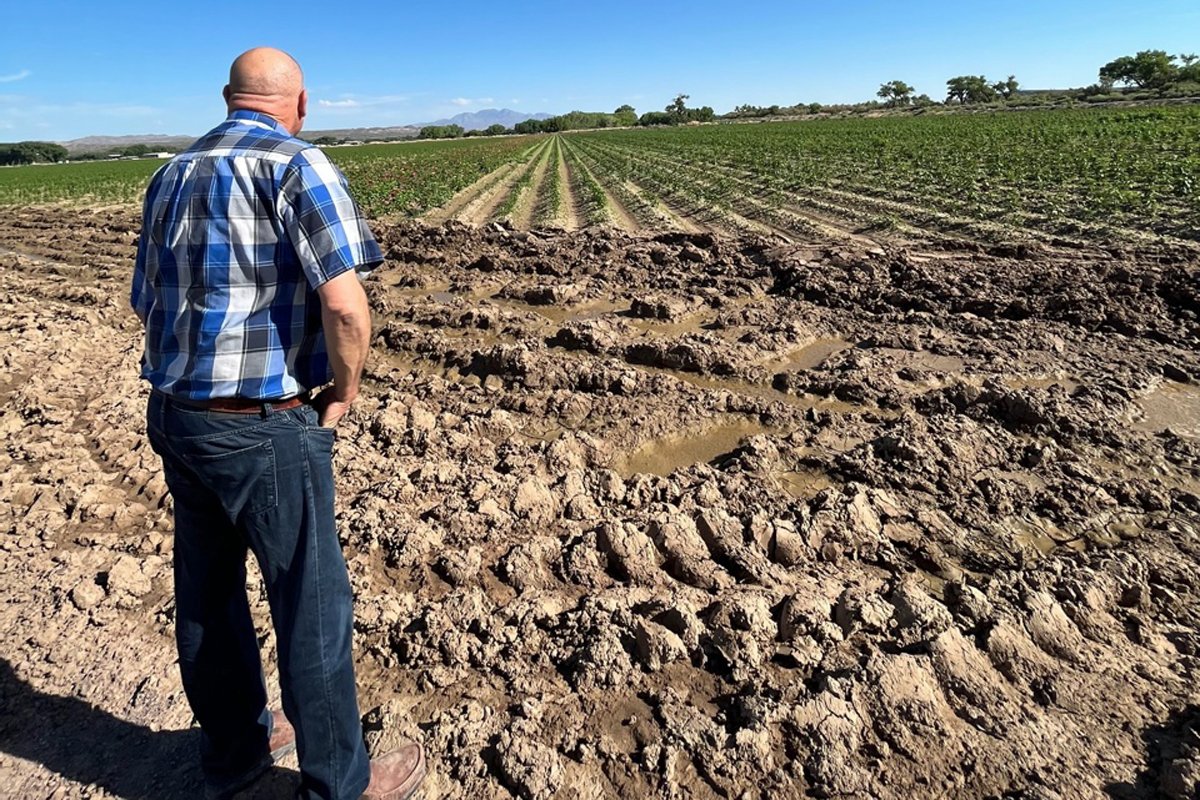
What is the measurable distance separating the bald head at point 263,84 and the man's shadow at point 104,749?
2.29 m

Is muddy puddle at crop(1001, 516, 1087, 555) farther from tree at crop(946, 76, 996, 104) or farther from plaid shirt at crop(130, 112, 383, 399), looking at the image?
tree at crop(946, 76, 996, 104)

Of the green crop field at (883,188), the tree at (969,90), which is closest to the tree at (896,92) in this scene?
the tree at (969,90)

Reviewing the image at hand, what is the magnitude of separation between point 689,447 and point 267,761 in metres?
3.18

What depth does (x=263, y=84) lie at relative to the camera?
1.78 m

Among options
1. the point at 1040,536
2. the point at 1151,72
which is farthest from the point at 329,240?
the point at 1151,72

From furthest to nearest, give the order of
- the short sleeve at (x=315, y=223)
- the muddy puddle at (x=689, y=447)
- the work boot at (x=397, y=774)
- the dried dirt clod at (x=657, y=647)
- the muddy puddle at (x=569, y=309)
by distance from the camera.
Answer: the muddy puddle at (x=569, y=309) → the muddy puddle at (x=689, y=447) → the dried dirt clod at (x=657, y=647) → the work boot at (x=397, y=774) → the short sleeve at (x=315, y=223)

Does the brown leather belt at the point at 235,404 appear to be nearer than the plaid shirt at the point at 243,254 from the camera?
No

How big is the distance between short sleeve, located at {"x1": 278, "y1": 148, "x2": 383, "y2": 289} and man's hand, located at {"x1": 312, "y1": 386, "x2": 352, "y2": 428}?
0.37 m

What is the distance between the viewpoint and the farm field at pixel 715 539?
2.31m

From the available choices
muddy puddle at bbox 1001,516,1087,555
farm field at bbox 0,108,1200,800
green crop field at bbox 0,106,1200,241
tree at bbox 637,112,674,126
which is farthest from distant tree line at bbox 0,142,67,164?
muddy puddle at bbox 1001,516,1087,555

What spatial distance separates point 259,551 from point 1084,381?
6.19 meters

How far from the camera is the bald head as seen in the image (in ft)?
5.82

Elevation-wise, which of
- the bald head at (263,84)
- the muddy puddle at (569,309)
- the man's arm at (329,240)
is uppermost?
the bald head at (263,84)

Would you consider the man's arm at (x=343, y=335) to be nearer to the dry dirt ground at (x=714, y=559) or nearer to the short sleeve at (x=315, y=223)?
the short sleeve at (x=315, y=223)
